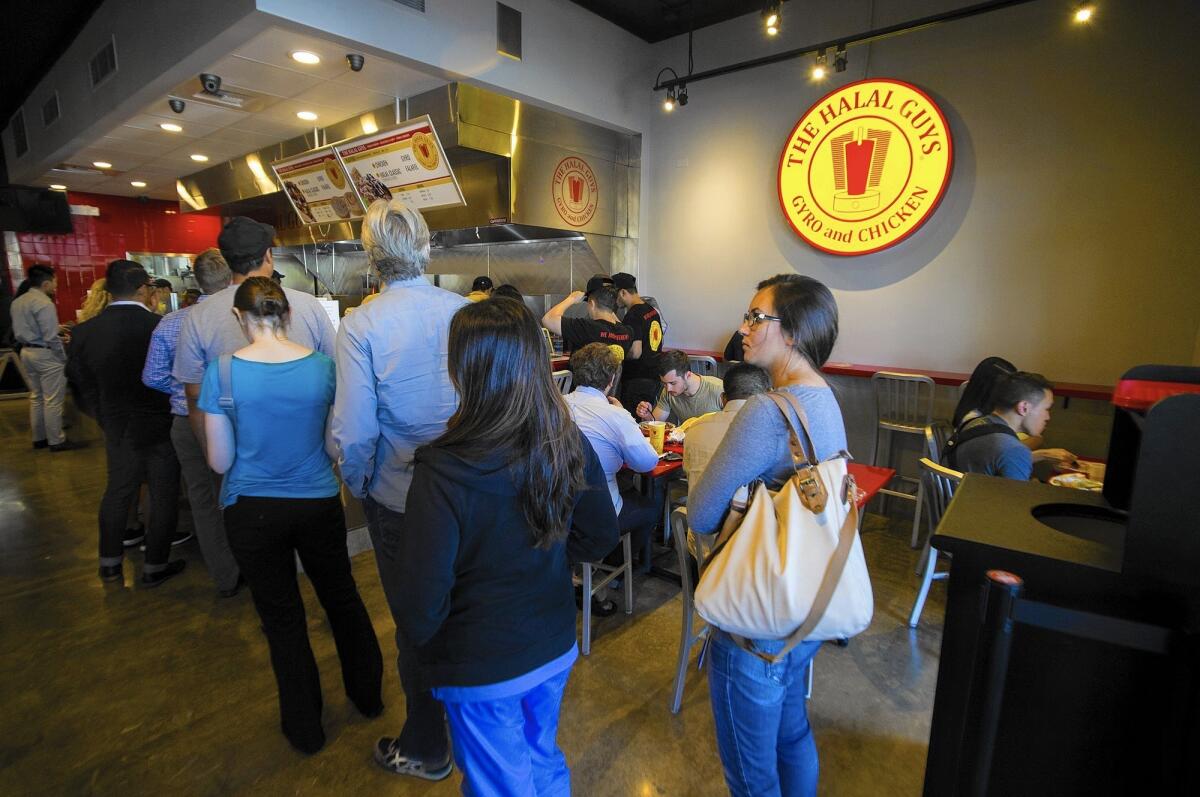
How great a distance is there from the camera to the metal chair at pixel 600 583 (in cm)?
285

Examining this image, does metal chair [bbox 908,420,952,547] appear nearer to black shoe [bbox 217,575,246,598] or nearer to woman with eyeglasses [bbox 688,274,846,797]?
woman with eyeglasses [bbox 688,274,846,797]

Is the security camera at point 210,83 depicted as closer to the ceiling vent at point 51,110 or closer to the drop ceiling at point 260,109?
the drop ceiling at point 260,109

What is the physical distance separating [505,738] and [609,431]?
1469 mm

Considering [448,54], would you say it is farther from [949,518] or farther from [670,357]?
[949,518]

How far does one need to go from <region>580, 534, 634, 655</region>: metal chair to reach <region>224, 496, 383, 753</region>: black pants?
97 centimetres

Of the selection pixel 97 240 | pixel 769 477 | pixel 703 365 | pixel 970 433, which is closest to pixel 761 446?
pixel 769 477

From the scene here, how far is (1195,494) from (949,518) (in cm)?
36

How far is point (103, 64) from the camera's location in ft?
17.0

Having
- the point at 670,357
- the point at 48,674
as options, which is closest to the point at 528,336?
the point at 670,357

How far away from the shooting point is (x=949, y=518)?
1157 mm

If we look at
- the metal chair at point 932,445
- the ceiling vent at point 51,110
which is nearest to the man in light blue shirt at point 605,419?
the metal chair at point 932,445

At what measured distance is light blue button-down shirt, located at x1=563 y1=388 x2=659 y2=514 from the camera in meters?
2.69

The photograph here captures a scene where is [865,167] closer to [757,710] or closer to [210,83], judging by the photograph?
[757,710]

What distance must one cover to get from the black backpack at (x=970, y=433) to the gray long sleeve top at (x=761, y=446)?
73.5 inches
